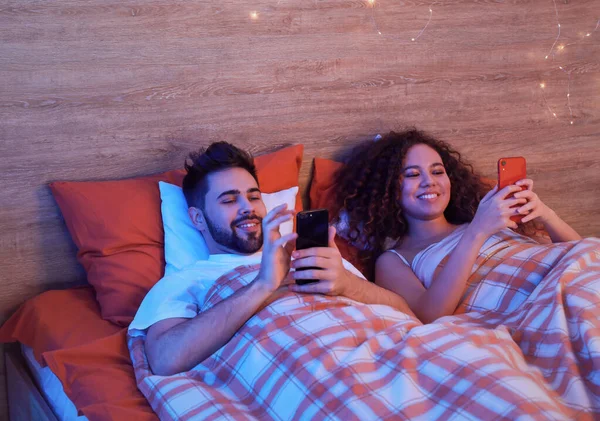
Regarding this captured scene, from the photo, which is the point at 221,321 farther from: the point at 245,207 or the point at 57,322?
the point at 57,322

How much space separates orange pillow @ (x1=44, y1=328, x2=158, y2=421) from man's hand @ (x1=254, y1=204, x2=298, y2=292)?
0.36m

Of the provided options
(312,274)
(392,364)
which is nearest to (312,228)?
(312,274)

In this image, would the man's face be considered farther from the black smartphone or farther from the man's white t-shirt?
the black smartphone

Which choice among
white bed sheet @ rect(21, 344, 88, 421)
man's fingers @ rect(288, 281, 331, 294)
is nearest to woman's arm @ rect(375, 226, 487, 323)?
man's fingers @ rect(288, 281, 331, 294)

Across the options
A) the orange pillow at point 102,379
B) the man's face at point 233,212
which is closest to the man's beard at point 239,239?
the man's face at point 233,212

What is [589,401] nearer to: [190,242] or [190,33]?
[190,242]

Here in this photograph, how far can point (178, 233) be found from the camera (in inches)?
72.7

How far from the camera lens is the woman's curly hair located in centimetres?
206

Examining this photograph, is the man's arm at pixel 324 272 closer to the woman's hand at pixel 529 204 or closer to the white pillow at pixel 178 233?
the white pillow at pixel 178 233

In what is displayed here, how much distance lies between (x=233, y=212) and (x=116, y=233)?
1.20 feet

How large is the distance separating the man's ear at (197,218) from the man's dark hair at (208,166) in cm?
2

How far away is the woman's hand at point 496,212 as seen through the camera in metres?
1.75

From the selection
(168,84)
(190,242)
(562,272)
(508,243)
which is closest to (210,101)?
(168,84)

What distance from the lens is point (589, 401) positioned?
1.20m
